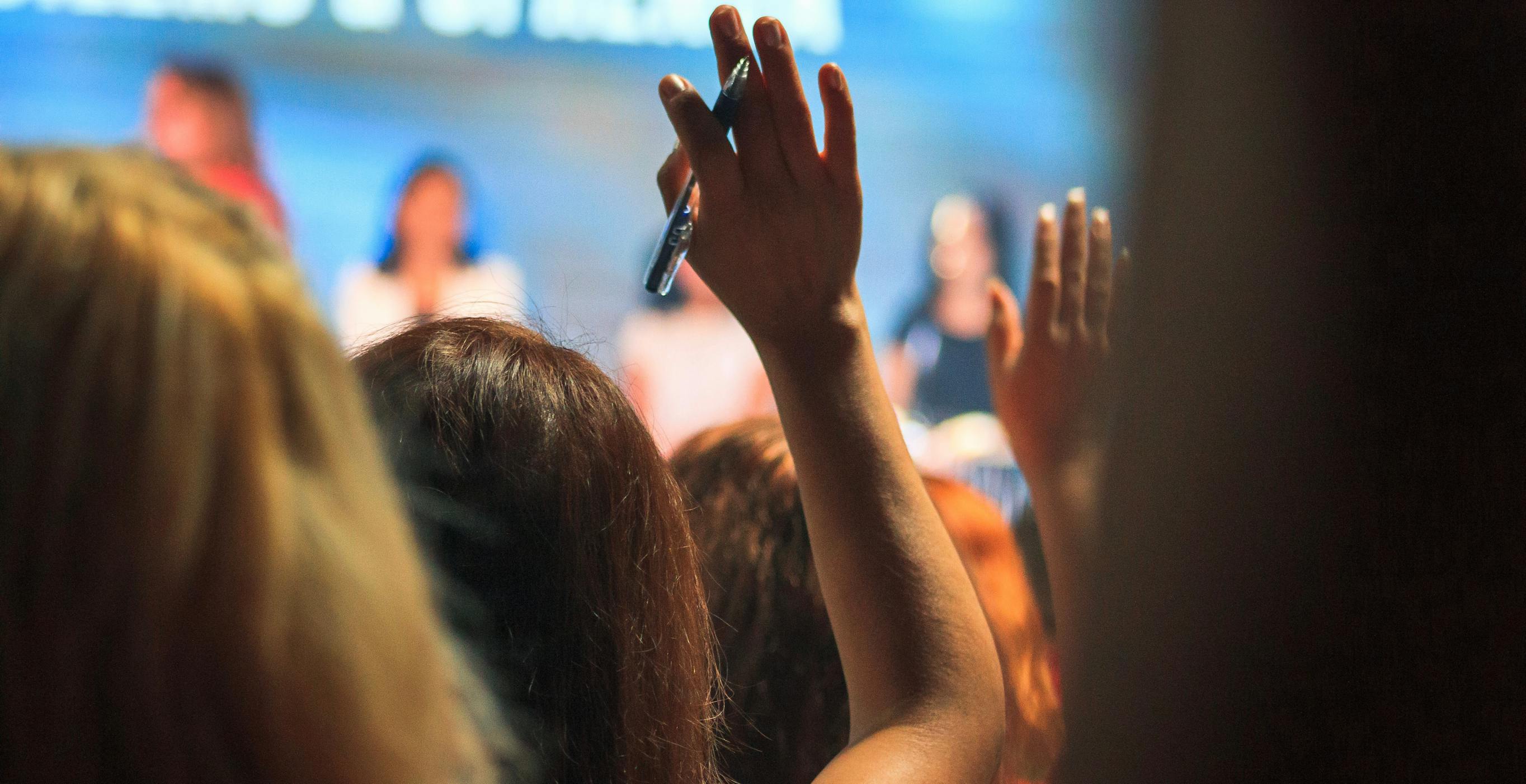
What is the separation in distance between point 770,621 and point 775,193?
1.65ft

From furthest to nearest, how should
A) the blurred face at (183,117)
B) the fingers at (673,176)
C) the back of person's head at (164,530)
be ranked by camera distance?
the blurred face at (183,117), the fingers at (673,176), the back of person's head at (164,530)

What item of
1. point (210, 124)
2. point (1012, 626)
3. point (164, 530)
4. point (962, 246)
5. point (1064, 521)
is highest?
point (210, 124)

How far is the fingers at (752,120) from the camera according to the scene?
0.71 m

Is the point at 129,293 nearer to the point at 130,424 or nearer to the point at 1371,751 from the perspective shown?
the point at 130,424

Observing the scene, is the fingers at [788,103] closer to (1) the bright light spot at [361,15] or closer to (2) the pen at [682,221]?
(2) the pen at [682,221]

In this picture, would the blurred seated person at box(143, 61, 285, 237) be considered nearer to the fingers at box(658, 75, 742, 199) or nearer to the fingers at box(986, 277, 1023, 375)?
the fingers at box(986, 277, 1023, 375)

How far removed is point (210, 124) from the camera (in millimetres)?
3535

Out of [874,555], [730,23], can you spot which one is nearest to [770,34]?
[730,23]

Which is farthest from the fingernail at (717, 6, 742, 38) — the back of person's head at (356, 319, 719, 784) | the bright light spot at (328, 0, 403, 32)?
the bright light spot at (328, 0, 403, 32)

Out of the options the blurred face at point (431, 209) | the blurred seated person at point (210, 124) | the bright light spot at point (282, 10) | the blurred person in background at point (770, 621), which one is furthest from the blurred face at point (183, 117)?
the blurred person in background at point (770, 621)

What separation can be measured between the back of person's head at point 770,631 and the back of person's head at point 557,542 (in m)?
0.26

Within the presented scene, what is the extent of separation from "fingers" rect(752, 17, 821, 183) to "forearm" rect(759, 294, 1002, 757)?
102 mm

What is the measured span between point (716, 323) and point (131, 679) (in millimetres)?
3320

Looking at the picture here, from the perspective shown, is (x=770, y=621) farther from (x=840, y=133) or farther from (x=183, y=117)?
(x=183, y=117)
